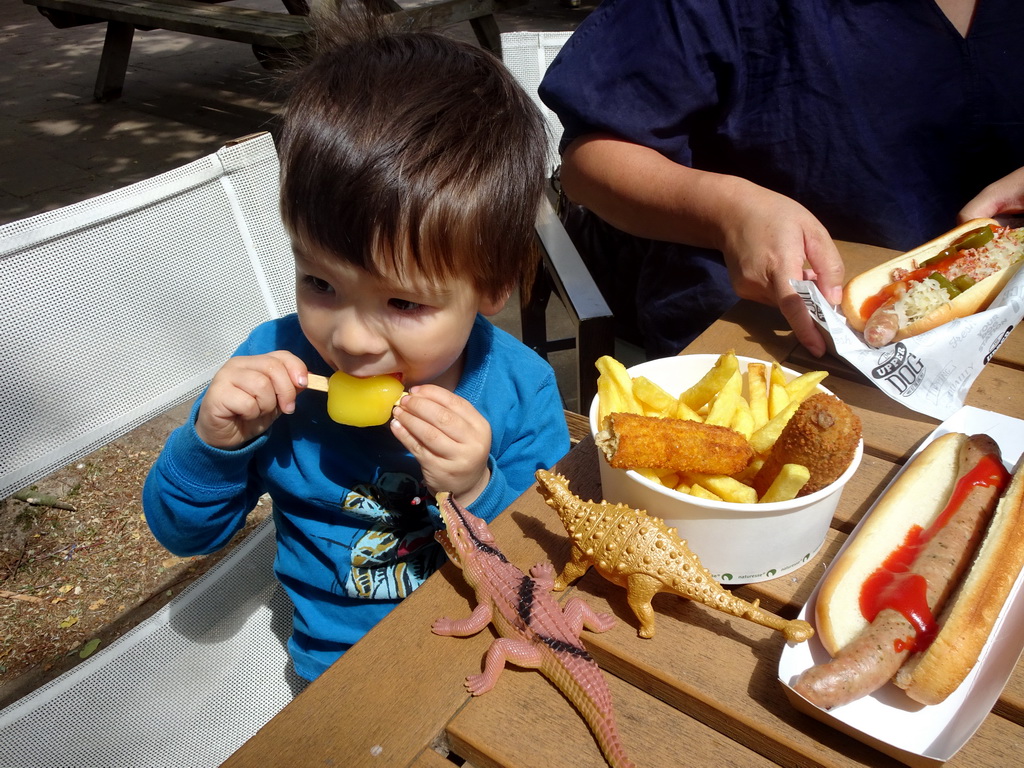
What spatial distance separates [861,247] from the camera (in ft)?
7.09

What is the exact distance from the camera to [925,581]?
3.28 ft

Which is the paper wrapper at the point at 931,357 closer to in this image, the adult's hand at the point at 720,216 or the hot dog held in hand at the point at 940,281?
the adult's hand at the point at 720,216

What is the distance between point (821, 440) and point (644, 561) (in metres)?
0.30

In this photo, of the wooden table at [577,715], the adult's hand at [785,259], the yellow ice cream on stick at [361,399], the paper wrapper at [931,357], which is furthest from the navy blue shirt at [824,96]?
the wooden table at [577,715]

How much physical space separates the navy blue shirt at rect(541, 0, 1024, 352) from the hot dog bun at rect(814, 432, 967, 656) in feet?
3.51

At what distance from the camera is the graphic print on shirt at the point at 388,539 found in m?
1.58

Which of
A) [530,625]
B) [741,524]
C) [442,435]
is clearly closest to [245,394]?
[442,435]

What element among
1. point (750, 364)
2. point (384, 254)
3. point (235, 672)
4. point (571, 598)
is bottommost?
point (235, 672)

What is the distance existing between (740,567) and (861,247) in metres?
1.49

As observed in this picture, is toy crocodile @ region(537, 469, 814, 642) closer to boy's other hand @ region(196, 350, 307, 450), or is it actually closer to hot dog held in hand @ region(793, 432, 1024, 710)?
hot dog held in hand @ region(793, 432, 1024, 710)

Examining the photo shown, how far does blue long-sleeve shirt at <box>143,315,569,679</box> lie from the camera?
5.16 ft

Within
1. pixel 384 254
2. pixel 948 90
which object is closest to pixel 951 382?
pixel 948 90

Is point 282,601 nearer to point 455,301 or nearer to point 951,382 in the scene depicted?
point 455,301

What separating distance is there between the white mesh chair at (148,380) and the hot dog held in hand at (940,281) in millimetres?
1582
